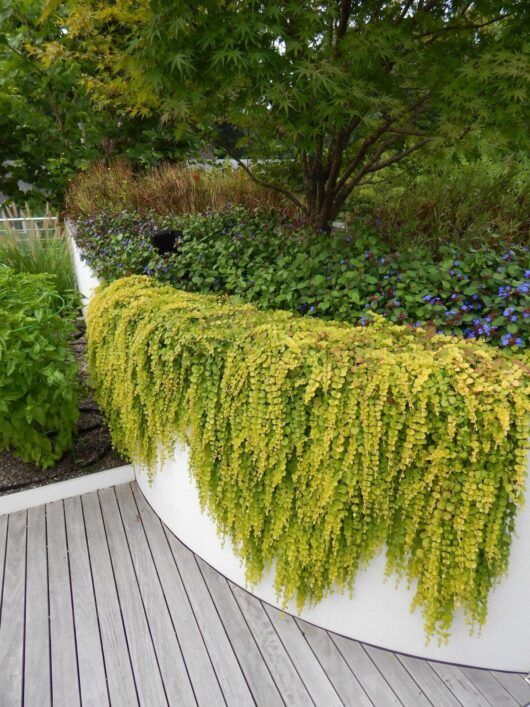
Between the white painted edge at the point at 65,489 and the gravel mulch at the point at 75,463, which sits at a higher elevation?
Result: the gravel mulch at the point at 75,463

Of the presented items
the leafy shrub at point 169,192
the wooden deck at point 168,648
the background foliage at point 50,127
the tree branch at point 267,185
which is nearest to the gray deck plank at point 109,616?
the wooden deck at point 168,648

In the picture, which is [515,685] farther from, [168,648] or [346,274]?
[346,274]

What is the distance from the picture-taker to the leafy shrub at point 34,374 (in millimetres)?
2160

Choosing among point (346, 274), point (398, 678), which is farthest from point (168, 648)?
point (346, 274)

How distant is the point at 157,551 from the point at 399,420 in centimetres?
143

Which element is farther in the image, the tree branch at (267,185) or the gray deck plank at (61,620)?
the tree branch at (267,185)

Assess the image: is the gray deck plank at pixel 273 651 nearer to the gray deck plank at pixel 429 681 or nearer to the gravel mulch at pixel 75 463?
the gray deck plank at pixel 429 681

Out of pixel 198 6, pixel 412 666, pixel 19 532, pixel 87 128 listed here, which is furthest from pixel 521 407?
pixel 87 128

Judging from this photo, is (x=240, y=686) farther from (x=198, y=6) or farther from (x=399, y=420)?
(x=198, y=6)

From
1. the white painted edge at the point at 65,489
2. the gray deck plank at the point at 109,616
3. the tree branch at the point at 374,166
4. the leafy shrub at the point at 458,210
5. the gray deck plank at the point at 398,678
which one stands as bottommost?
the gray deck plank at the point at 398,678

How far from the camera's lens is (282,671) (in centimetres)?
173

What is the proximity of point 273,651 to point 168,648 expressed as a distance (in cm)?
40

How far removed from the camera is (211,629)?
187 cm

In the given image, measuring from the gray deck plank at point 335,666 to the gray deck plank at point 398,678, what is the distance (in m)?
0.11
